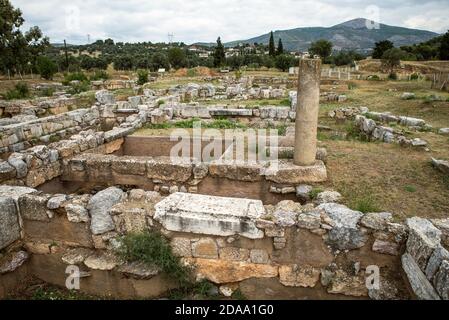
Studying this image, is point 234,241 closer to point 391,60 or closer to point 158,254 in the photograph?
point 158,254

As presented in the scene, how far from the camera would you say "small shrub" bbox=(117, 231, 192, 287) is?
444 centimetres

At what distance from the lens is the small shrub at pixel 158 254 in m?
4.44

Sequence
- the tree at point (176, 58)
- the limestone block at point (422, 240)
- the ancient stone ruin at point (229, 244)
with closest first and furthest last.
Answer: the limestone block at point (422, 240) < the ancient stone ruin at point (229, 244) < the tree at point (176, 58)

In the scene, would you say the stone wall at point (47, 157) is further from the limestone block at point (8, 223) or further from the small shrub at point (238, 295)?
the small shrub at point (238, 295)

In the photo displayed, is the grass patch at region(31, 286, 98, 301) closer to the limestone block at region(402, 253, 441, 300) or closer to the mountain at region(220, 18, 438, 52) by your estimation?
the limestone block at region(402, 253, 441, 300)

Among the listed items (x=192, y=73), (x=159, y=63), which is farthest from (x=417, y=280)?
(x=159, y=63)

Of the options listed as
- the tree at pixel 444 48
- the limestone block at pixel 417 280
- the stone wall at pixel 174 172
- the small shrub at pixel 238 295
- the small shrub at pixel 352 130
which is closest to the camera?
the limestone block at pixel 417 280

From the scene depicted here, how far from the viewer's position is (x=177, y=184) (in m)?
7.45

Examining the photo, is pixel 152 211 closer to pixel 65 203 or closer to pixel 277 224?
pixel 65 203

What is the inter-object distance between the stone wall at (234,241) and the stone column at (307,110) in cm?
270

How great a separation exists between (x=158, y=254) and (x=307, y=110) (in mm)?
4671

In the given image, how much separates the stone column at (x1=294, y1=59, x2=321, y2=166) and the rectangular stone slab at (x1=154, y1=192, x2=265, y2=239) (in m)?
3.10

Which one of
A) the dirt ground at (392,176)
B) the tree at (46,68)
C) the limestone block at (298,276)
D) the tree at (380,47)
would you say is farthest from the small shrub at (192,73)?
the limestone block at (298,276)
